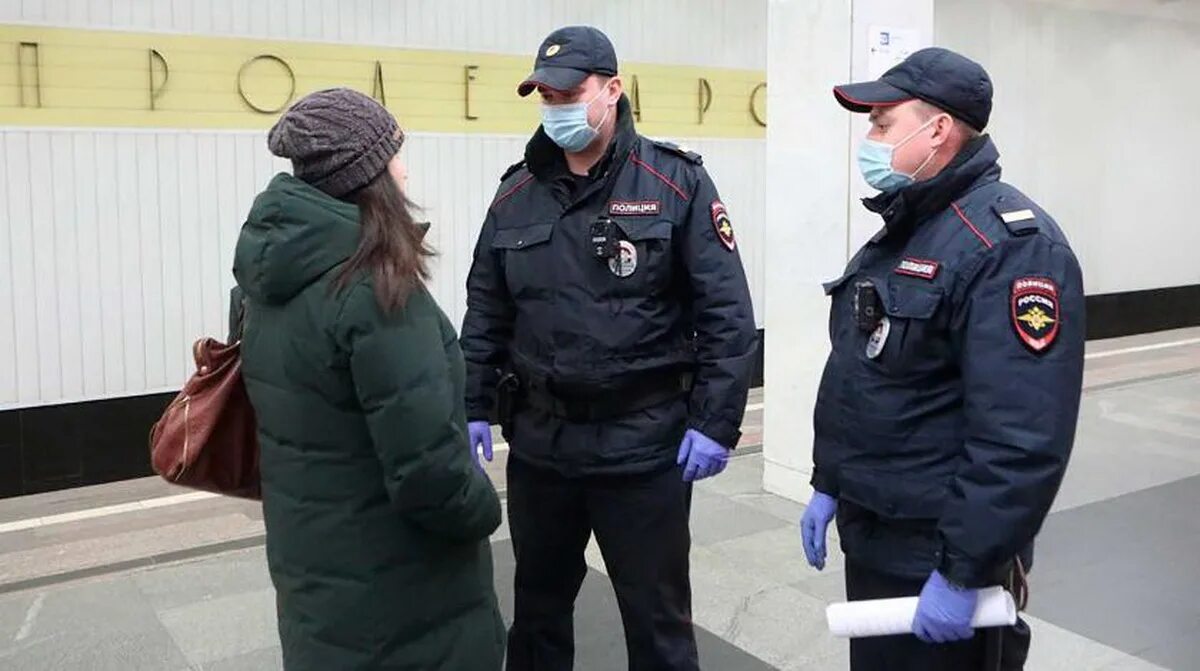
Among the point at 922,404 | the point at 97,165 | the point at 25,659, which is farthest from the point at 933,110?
the point at 97,165

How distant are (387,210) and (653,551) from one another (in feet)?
3.55

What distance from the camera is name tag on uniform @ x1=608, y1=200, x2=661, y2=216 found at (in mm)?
2498

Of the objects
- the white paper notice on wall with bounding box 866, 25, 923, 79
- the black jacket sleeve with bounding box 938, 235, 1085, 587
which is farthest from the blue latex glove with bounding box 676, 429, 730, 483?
the white paper notice on wall with bounding box 866, 25, 923, 79

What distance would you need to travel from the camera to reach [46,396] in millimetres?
4953

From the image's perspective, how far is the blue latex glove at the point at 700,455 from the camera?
2461mm

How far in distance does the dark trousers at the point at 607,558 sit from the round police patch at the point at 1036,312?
38.4 inches

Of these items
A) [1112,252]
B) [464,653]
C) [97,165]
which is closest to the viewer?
[464,653]

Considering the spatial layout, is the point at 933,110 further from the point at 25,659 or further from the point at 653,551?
the point at 25,659

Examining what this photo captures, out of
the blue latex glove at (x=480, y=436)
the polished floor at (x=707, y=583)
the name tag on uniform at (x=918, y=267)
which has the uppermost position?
the name tag on uniform at (x=918, y=267)

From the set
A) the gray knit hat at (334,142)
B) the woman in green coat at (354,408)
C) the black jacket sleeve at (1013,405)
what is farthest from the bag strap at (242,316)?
the black jacket sleeve at (1013,405)

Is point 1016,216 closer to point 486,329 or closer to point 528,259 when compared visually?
point 528,259

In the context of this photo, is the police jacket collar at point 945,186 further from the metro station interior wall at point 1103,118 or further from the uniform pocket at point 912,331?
the metro station interior wall at point 1103,118

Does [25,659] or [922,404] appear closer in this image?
[922,404]

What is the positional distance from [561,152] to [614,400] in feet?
1.99
